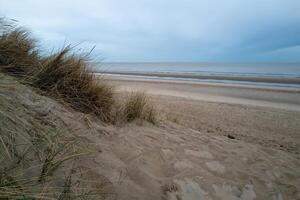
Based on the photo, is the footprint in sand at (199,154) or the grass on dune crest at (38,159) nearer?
the grass on dune crest at (38,159)

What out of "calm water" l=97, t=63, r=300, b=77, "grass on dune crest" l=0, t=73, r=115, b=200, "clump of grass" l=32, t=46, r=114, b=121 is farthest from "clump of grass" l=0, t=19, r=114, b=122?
"calm water" l=97, t=63, r=300, b=77

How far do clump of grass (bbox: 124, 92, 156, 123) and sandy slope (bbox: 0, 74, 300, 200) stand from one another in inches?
7.4

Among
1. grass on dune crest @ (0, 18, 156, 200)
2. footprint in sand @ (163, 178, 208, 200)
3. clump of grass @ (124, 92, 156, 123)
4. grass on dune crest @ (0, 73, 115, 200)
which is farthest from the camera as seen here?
clump of grass @ (124, 92, 156, 123)

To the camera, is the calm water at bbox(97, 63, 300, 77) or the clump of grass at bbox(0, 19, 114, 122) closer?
the clump of grass at bbox(0, 19, 114, 122)

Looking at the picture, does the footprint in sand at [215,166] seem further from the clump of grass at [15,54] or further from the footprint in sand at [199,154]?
the clump of grass at [15,54]

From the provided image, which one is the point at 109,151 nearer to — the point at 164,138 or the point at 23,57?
the point at 164,138

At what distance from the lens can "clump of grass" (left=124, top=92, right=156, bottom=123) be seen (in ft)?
18.0

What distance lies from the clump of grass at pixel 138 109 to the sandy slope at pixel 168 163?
19cm

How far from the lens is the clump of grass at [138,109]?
548 centimetres

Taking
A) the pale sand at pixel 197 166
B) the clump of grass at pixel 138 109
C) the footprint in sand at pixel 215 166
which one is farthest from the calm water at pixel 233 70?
the footprint in sand at pixel 215 166

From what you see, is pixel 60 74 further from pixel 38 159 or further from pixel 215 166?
pixel 215 166

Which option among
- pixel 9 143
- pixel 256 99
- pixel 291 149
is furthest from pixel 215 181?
pixel 256 99

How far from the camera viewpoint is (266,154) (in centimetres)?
546

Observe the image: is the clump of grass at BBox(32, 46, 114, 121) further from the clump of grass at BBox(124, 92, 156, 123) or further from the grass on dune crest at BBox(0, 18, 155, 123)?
the clump of grass at BBox(124, 92, 156, 123)
